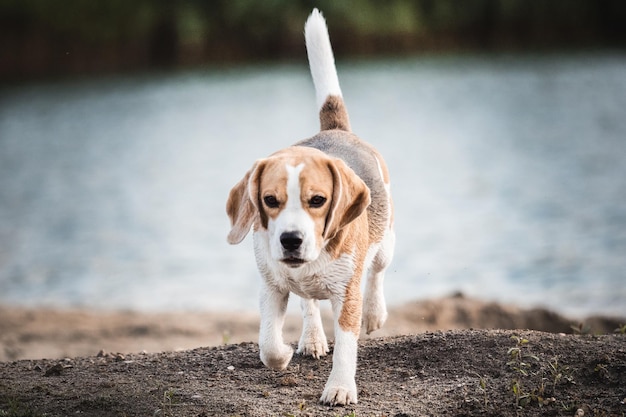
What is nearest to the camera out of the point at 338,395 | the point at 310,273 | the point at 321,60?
the point at 310,273

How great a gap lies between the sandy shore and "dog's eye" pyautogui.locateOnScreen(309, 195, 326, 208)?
496cm

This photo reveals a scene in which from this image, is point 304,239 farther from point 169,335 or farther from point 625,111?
point 625,111

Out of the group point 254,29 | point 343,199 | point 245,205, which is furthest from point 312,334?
point 254,29

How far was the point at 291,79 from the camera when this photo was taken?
54.5 m

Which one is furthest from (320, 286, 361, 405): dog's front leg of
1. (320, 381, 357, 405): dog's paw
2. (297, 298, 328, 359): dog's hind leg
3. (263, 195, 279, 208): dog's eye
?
(297, 298, 328, 359): dog's hind leg

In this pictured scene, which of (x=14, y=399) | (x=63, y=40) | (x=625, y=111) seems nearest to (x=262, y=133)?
(x=625, y=111)

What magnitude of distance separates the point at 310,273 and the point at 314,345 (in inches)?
53.0

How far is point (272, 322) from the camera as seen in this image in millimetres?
5840

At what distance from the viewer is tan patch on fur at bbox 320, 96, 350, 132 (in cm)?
703

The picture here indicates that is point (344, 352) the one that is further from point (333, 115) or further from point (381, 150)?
point (381, 150)

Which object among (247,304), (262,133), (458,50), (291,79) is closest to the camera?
(247,304)

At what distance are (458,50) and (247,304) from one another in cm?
4940

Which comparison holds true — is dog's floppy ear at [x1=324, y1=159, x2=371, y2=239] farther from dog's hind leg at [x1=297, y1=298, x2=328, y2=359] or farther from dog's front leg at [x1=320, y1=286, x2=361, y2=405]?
dog's hind leg at [x1=297, y1=298, x2=328, y2=359]

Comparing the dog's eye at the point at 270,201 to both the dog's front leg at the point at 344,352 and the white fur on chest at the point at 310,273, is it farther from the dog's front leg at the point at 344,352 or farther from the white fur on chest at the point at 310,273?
the dog's front leg at the point at 344,352
